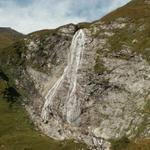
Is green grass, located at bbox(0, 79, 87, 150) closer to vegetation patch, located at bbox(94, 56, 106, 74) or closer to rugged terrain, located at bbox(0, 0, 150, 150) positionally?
rugged terrain, located at bbox(0, 0, 150, 150)

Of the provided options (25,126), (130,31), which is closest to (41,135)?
(25,126)

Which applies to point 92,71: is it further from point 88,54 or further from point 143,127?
point 143,127

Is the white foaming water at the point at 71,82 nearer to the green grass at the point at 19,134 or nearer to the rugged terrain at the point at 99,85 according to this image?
the rugged terrain at the point at 99,85

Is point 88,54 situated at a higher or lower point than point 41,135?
higher

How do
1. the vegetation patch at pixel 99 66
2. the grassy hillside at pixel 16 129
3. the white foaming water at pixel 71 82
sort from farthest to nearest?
the white foaming water at pixel 71 82
the vegetation patch at pixel 99 66
the grassy hillside at pixel 16 129

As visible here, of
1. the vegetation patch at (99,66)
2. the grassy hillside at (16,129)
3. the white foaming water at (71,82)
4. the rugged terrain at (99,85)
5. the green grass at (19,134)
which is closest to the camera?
the rugged terrain at (99,85)

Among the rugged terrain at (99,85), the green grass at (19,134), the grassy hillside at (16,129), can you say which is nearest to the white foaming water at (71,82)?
the rugged terrain at (99,85)

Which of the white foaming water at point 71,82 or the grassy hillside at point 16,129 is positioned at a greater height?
the white foaming water at point 71,82
